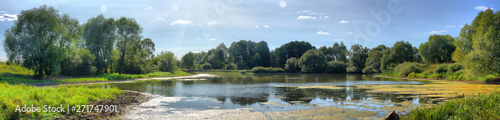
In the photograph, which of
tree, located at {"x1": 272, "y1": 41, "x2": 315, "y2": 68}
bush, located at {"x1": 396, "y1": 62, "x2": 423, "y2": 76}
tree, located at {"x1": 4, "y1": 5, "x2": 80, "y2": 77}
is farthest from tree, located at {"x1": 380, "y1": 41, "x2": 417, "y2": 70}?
tree, located at {"x1": 4, "y1": 5, "x2": 80, "y2": 77}

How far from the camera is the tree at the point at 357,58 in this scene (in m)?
85.1

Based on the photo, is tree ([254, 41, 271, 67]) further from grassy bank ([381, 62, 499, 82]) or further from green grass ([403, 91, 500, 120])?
green grass ([403, 91, 500, 120])

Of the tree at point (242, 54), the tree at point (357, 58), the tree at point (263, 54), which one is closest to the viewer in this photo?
the tree at point (357, 58)

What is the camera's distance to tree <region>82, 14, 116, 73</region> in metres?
45.5

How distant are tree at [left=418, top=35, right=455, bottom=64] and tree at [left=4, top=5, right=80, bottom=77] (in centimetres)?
7289

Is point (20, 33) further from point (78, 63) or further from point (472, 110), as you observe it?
point (472, 110)

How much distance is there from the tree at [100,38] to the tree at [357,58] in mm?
71020

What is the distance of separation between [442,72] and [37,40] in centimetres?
5701

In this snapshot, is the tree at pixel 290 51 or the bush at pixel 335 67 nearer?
the bush at pixel 335 67

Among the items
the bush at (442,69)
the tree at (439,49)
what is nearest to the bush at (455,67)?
the bush at (442,69)

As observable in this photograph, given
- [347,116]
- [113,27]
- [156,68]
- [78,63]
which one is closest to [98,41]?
[113,27]

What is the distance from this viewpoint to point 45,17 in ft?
102

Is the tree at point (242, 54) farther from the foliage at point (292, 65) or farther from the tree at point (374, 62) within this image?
the tree at point (374, 62)

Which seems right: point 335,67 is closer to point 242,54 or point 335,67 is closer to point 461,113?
point 242,54
